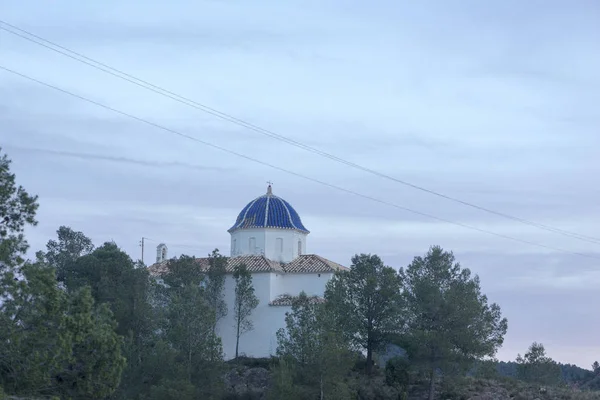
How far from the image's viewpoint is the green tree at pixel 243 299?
227ft

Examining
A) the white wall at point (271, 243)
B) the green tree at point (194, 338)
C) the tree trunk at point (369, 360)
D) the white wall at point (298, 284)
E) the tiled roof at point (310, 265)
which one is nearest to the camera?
the green tree at point (194, 338)

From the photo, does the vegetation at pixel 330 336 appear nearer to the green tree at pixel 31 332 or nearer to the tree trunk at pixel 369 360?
the tree trunk at pixel 369 360

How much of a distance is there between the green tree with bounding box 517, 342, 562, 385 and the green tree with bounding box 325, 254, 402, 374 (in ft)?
45.5

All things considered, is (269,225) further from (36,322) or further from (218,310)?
(36,322)

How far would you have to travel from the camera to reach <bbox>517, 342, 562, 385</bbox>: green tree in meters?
67.8

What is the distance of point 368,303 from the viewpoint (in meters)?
62.1

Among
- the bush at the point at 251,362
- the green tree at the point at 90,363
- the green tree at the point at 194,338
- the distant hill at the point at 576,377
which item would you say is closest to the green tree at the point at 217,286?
the bush at the point at 251,362

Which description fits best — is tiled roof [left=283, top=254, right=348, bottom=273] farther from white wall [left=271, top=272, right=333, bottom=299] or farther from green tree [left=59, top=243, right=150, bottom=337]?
green tree [left=59, top=243, right=150, bottom=337]

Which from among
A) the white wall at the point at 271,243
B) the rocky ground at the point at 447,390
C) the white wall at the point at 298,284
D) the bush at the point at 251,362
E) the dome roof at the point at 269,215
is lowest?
the rocky ground at the point at 447,390

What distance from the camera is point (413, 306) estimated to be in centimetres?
5947

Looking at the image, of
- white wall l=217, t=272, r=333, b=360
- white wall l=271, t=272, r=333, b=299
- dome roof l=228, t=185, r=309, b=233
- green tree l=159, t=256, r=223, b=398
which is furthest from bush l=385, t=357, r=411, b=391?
dome roof l=228, t=185, r=309, b=233

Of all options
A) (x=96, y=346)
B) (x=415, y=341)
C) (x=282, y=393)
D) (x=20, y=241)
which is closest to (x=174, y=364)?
(x=282, y=393)

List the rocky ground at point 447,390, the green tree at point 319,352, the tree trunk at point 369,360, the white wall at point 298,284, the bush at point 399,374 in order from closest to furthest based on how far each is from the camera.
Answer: the green tree at point 319,352, the rocky ground at point 447,390, the bush at point 399,374, the tree trunk at point 369,360, the white wall at point 298,284

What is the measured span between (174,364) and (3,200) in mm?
22821
